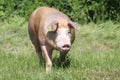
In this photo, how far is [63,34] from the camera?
25.7 feet

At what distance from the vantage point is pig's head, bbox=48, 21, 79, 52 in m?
7.63

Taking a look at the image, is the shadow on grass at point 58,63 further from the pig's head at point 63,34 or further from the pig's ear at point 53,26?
the pig's ear at point 53,26

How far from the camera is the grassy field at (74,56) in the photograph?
24.5 ft

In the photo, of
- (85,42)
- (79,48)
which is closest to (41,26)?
(79,48)

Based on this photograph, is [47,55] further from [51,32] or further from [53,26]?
[53,26]

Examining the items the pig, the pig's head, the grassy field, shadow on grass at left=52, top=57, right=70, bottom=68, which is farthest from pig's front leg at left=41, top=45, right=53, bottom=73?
the pig's head

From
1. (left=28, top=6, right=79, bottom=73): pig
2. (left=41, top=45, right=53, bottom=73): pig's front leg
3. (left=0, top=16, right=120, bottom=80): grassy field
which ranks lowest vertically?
(left=0, top=16, right=120, bottom=80): grassy field

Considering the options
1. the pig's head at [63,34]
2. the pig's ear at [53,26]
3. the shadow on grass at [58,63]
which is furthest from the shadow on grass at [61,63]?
the pig's ear at [53,26]

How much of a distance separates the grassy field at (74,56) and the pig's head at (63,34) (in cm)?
41

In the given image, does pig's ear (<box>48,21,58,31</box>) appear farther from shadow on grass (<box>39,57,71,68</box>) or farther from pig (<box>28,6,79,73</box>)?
shadow on grass (<box>39,57,71,68</box>)

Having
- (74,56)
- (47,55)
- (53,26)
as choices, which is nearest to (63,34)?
(53,26)

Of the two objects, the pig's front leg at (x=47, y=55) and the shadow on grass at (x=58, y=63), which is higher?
the pig's front leg at (x=47, y=55)

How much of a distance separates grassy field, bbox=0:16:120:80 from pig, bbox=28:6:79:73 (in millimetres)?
337

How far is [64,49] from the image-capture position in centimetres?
763
